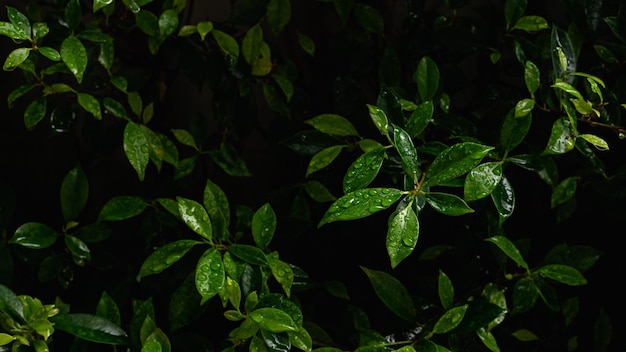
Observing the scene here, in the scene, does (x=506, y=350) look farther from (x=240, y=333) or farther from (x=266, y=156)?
(x=266, y=156)

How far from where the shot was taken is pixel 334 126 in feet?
3.32

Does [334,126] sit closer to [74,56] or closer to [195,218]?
[195,218]

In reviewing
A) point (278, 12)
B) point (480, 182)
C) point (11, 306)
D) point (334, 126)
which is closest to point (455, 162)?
point (480, 182)

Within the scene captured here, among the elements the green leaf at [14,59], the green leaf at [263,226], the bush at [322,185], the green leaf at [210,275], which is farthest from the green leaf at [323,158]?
the green leaf at [14,59]

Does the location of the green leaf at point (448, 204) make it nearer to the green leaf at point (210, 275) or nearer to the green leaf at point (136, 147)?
the green leaf at point (210, 275)

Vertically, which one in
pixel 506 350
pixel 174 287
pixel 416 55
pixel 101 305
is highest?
pixel 416 55

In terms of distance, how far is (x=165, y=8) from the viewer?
1070 mm

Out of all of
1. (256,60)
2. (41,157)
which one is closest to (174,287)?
(256,60)

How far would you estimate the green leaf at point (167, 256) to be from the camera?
895mm

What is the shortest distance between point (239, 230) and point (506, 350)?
1.84 ft

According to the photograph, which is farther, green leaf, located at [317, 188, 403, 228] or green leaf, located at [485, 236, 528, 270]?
green leaf, located at [485, 236, 528, 270]

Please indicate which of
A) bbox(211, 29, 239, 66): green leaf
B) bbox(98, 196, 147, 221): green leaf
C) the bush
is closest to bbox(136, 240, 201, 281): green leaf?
the bush

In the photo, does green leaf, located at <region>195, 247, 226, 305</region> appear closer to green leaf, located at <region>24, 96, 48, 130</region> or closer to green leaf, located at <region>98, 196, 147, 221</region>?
green leaf, located at <region>98, 196, 147, 221</region>

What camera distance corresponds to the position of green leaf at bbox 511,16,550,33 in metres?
1.03
